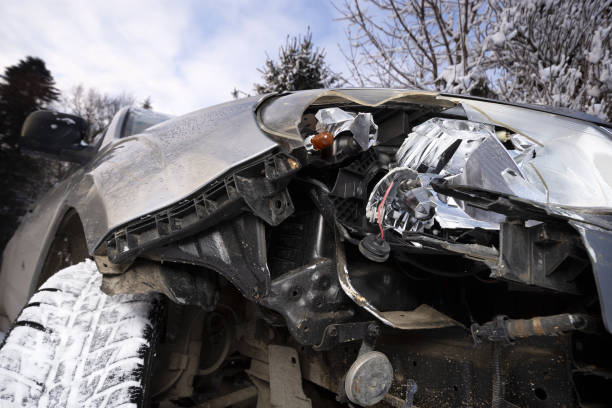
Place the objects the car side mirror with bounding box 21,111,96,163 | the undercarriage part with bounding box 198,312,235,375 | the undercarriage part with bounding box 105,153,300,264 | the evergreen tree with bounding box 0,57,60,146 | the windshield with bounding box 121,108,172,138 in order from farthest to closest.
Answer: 1. the evergreen tree with bounding box 0,57,60,146
2. the windshield with bounding box 121,108,172,138
3. the car side mirror with bounding box 21,111,96,163
4. the undercarriage part with bounding box 198,312,235,375
5. the undercarriage part with bounding box 105,153,300,264

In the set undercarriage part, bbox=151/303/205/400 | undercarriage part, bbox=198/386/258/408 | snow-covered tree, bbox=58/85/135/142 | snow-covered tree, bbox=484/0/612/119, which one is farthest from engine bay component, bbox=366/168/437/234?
snow-covered tree, bbox=58/85/135/142

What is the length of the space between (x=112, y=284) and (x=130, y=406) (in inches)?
15.6

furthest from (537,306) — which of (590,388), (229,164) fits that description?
(229,164)

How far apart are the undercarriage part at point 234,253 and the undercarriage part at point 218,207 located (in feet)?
0.14

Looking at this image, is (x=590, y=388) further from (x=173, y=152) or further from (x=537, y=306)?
(x=173, y=152)

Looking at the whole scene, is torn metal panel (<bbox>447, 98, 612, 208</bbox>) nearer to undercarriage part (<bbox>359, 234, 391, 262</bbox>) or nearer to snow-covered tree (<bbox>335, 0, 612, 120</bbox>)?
undercarriage part (<bbox>359, 234, 391, 262</bbox>)

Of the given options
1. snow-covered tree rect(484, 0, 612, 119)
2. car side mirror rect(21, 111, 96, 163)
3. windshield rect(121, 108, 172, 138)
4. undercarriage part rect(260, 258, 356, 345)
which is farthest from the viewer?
snow-covered tree rect(484, 0, 612, 119)

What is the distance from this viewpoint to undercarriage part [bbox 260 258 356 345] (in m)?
1.21

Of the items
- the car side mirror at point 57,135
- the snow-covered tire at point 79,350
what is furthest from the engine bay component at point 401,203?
the car side mirror at point 57,135

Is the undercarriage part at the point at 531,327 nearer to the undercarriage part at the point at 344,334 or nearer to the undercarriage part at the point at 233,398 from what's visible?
the undercarriage part at the point at 344,334

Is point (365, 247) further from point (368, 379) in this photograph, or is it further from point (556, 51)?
point (556, 51)

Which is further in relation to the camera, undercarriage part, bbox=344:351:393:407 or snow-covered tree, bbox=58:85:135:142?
snow-covered tree, bbox=58:85:135:142

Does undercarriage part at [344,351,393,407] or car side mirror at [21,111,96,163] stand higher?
car side mirror at [21,111,96,163]

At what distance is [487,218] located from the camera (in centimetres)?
104
